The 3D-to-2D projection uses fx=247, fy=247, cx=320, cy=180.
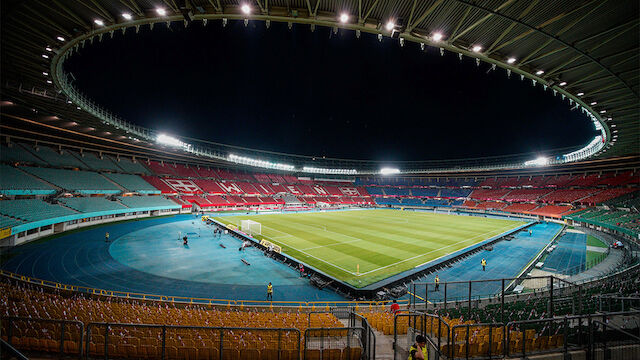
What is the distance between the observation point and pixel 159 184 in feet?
165

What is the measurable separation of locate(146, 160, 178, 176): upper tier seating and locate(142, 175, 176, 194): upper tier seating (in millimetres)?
2688

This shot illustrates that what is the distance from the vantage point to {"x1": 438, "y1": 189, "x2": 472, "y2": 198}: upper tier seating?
7302 cm

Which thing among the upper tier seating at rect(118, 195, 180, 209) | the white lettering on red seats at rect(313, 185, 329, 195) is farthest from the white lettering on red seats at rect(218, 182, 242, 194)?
the white lettering on red seats at rect(313, 185, 329, 195)

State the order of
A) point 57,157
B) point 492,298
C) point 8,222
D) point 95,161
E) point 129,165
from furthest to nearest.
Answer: point 129,165
point 95,161
point 57,157
point 8,222
point 492,298

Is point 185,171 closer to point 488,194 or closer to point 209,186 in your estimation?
point 209,186

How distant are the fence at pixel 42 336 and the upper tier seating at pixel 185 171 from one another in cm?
5592

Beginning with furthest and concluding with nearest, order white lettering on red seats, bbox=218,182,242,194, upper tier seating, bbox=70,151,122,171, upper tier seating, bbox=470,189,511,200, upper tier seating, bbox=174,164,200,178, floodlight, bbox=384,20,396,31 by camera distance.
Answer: upper tier seating, bbox=470,189,511,200, white lettering on red seats, bbox=218,182,242,194, upper tier seating, bbox=174,164,200,178, upper tier seating, bbox=70,151,122,171, floodlight, bbox=384,20,396,31

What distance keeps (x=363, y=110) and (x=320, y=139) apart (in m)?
17.5

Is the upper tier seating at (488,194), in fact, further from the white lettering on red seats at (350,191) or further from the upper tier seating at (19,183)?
the upper tier seating at (19,183)

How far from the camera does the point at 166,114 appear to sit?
47125mm

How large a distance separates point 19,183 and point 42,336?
3464 centimetres

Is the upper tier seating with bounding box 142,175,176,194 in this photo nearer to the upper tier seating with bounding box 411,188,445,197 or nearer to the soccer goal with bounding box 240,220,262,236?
the soccer goal with bounding box 240,220,262,236

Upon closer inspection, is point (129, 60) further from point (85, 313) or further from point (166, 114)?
point (85, 313)

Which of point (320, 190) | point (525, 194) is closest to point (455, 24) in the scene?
point (525, 194)
